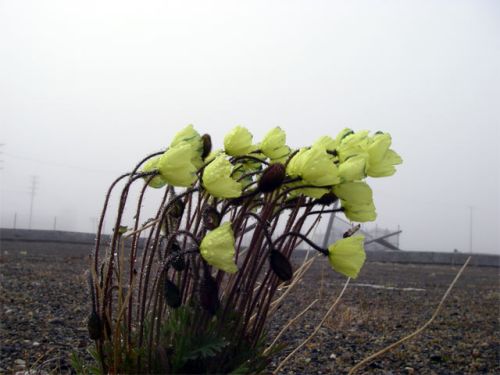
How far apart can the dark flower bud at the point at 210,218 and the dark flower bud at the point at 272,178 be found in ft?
0.34

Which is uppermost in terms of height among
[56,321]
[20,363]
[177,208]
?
[177,208]

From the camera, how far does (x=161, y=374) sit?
36.0 inches

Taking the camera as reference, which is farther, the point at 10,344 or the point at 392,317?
the point at 392,317

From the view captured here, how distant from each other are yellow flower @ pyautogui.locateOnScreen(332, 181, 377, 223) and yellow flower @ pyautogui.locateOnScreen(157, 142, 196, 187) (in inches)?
10.0

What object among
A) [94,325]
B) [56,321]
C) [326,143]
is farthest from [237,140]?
[56,321]

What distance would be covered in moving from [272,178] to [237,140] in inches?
6.8

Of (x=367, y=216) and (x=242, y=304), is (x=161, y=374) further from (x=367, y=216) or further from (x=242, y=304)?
(x=367, y=216)

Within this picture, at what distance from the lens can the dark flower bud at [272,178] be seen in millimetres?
851

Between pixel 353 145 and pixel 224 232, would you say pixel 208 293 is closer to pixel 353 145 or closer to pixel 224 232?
pixel 224 232

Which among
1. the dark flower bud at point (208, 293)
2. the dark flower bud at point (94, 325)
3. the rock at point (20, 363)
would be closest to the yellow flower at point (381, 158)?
the dark flower bud at point (208, 293)

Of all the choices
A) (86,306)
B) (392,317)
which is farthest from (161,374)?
(392,317)

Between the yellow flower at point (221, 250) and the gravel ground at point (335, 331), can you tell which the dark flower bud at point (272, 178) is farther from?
the gravel ground at point (335, 331)

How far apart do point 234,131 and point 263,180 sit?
18 cm

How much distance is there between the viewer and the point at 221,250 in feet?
2.61
